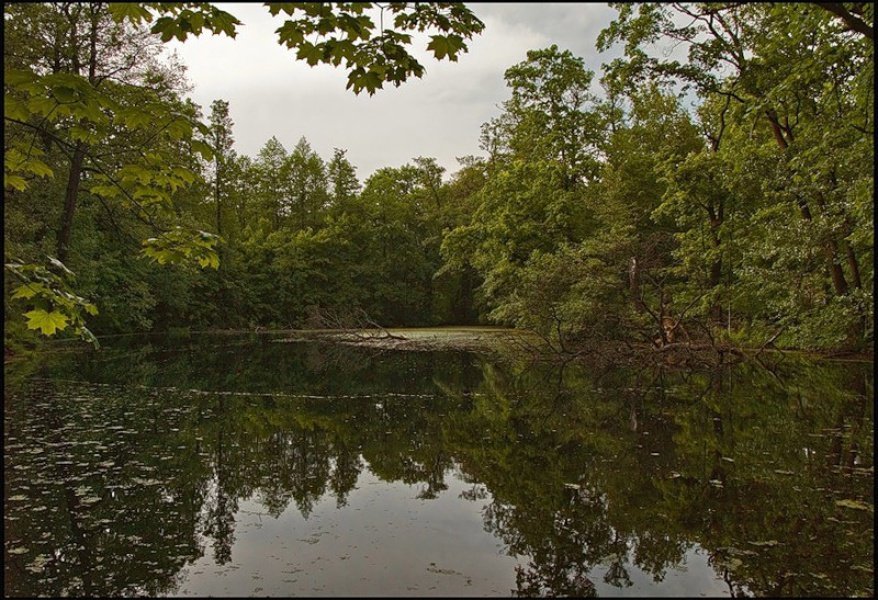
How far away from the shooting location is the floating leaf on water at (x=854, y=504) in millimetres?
5164

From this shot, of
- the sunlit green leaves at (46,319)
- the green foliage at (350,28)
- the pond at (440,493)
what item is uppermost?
the green foliage at (350,28)

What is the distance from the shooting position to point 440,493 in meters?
6.05

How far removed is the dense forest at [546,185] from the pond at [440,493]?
194 cm

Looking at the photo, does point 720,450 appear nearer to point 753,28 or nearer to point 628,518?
point 628,518

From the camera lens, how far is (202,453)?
731 centimetres

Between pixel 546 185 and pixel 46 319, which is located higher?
pixel 546 185

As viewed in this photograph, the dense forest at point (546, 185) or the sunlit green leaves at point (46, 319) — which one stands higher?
the dense forest at point (546, 185)

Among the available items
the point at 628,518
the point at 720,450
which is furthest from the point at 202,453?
the point at 720,450

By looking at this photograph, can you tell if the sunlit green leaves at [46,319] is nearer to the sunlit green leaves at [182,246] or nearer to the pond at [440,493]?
the sunlit green leaves at [182,246]

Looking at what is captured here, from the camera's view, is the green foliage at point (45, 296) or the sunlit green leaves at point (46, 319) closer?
the green foliage at point (45, 296)

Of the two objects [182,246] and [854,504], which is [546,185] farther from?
[182,246]

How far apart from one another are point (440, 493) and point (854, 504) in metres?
3.91

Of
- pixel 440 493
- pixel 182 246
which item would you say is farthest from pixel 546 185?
pixel 182 246

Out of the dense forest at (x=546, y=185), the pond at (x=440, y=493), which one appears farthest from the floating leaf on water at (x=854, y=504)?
the dense forest at (x=546, y=185)
